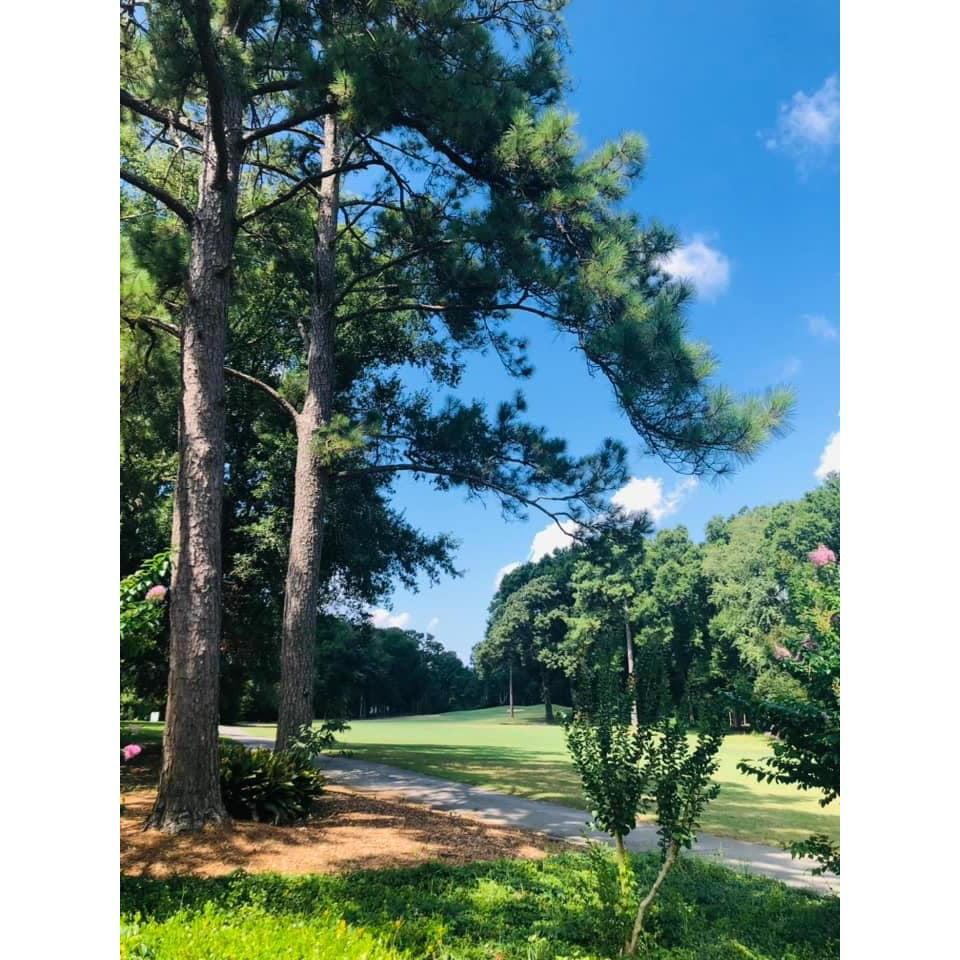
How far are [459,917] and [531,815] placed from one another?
1707 millimetres

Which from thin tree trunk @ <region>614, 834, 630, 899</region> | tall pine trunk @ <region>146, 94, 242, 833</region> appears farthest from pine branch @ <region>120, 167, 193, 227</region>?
thin tree trunk @ <region>614, 834, 630, 899</region>

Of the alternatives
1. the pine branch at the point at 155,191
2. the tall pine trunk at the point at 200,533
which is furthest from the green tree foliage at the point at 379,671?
the pine branch at the point at 155,191

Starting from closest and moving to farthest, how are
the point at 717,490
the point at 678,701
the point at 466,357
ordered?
1. the point at 678,701
2. the point at 717,490
3. the point at 466,357

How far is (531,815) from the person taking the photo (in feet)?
12.1

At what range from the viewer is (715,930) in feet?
6.93

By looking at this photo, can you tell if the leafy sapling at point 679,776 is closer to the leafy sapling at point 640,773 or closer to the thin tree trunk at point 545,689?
the leafy sapling at point 640,773

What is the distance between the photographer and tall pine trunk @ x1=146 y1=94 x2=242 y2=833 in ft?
9.31

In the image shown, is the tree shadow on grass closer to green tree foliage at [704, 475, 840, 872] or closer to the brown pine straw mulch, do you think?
the brown pine straw mulch

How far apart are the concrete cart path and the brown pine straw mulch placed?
0.25 metres
